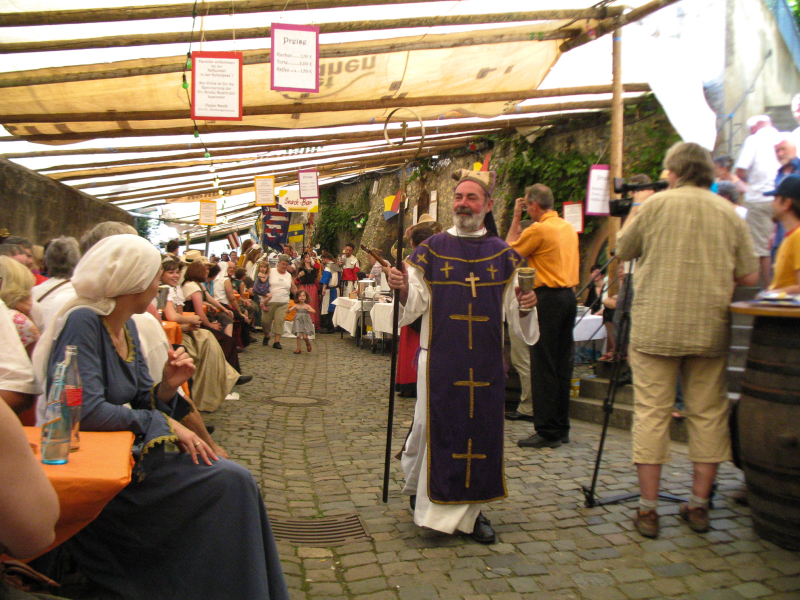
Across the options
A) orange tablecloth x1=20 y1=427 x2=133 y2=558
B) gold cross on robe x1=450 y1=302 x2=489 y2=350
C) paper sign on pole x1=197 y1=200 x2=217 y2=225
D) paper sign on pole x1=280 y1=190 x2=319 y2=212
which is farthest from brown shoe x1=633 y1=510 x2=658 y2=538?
paper sign on pole x1=197 y1=200 x2=217 y2=225

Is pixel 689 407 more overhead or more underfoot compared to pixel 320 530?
more overhead

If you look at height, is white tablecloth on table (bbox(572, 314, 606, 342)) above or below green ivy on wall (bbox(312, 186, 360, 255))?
below

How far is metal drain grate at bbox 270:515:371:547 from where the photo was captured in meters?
3.59

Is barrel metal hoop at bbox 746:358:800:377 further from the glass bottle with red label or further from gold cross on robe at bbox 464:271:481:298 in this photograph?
the glass bottle with red label

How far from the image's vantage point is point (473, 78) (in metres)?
7.49

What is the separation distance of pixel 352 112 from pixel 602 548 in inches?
260

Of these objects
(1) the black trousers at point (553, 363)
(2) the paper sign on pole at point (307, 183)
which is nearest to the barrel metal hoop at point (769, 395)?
(1) the black trousers at point (553, 363)

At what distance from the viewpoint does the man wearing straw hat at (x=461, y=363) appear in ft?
11.6

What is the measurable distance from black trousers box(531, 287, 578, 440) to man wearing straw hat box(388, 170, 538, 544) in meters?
1.70

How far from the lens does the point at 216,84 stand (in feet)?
18.8

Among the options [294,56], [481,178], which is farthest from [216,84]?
[481,178]

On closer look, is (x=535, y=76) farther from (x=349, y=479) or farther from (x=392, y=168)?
(x=392, y=168)

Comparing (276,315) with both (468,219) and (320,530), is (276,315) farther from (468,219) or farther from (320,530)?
(468,219)

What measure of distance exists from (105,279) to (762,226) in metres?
6.61
